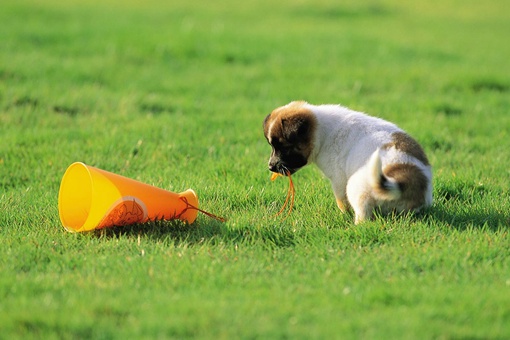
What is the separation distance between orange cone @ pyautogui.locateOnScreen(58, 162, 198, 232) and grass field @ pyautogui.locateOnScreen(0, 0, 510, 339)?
0.11 metres

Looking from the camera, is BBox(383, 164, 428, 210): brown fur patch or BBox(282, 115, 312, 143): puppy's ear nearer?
BBox(383, 164, 428, 210): brown fur patch

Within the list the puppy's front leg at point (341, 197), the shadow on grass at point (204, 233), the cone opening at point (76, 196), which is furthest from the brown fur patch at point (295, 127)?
the cone opening at point (76, 196)

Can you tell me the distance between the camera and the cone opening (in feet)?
19.5

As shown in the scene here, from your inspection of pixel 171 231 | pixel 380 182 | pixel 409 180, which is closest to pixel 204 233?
pixel 171 231

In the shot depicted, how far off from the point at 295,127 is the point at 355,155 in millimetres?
505

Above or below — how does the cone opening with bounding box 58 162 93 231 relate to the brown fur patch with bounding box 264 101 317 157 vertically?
below

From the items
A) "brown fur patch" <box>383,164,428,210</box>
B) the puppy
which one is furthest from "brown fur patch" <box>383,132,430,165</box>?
"brown fur patch" <box>383,164,428,210</box>

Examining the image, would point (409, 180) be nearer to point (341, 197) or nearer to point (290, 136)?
point (341, 197)

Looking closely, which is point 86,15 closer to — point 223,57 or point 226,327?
point 223,57

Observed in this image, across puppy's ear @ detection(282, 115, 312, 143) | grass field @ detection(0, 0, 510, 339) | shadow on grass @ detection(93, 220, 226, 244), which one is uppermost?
puppy's ear @ detection(282, 115, 312, 143)

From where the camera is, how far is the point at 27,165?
24.7 feet

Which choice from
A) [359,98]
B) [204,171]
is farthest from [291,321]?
[359,98]

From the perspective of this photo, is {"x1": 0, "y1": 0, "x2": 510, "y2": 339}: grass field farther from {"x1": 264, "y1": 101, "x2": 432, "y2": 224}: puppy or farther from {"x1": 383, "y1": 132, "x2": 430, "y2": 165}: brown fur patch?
{"x1": 383, "y1": 132, "x2": 430, "y2": 165}: brown fur patch

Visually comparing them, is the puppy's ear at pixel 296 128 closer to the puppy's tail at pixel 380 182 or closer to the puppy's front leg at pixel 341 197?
the puppy's front leg at pixel 341 197
